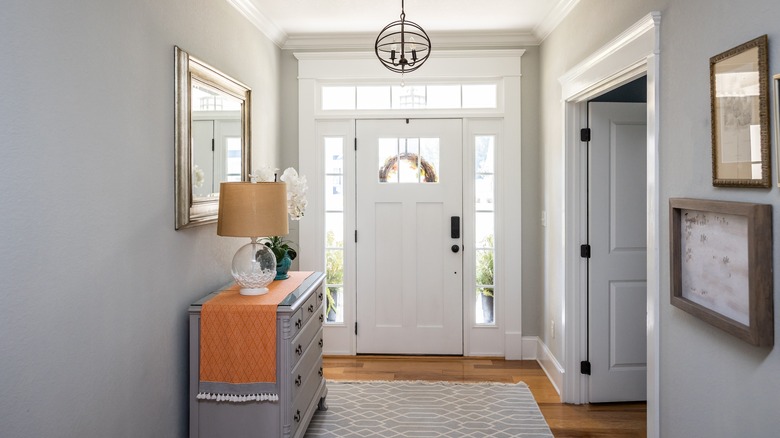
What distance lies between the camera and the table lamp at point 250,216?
7.74 ft

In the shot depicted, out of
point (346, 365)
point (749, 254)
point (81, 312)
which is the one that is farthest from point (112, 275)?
point (346, 365)

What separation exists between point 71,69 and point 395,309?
10.3 ft

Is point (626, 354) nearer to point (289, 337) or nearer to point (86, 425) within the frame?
point (289, 337)

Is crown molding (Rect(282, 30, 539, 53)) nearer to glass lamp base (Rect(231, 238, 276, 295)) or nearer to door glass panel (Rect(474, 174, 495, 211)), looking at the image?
door glass panel (Rect(474, 174, 495, 211))

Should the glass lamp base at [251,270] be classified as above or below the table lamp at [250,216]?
below

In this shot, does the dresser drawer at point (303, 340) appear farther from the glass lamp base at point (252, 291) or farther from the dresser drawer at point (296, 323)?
the glass lamp base at point (252, 291)

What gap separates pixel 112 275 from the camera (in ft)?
6.06

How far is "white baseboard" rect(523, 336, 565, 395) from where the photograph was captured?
3.50m

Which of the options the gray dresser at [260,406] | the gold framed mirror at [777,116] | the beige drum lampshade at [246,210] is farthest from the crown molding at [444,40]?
the gold framed mirror at [777,116]

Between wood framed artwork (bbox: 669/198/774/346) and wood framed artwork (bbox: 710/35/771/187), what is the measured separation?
106 millimetres

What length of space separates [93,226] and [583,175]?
9.26 feet

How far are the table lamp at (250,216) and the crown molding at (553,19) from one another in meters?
2.28

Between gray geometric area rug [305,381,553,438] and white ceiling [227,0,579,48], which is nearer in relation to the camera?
gray geometric area rug [305,381,553,438]

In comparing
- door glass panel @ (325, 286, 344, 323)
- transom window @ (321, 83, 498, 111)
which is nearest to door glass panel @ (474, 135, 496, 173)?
transom window @ (321, 83, 498, 111)
